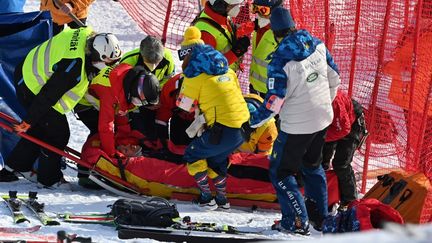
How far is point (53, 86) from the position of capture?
6242 mm

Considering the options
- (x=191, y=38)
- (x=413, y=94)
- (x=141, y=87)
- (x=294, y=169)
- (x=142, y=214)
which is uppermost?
(x=191, y=38)

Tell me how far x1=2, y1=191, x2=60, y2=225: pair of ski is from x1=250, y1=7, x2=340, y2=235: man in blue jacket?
5.29 ft

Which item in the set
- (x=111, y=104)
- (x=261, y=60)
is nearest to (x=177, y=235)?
(x=111, y=104)

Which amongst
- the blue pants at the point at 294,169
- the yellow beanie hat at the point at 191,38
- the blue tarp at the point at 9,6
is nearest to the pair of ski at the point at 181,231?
the blue pants at the point at 294,169

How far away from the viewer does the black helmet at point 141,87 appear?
6.43 m

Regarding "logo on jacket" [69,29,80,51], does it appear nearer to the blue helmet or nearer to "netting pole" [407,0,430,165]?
the blue helmet

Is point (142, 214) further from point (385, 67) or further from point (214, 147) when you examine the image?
point (385, 67)

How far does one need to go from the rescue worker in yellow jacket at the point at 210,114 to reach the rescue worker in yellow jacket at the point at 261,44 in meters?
1.15

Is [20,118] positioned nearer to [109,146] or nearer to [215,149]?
[109,146]

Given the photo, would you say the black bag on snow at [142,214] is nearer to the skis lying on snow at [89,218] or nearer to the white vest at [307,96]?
the skis lying on snow at [89,218]

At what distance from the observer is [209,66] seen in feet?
19.7

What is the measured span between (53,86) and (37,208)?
106 centimetres

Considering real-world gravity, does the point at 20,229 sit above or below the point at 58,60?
below

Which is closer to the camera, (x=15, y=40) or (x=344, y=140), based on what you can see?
(x=344, y=140)
